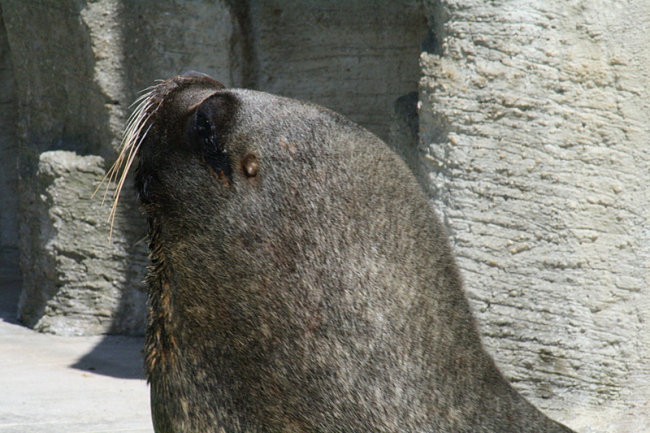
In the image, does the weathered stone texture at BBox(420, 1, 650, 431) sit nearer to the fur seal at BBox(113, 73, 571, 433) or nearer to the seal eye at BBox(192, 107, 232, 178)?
the fur seal at BBox(113, 73, 571, 433)

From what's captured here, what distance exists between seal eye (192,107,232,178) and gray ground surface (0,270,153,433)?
7.35 feet

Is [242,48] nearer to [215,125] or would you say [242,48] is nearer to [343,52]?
[343,52]

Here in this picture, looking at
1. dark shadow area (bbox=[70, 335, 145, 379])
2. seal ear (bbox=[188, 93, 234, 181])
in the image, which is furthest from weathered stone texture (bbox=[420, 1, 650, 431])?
seal ear (bbox=[188, 93, 234, 181])

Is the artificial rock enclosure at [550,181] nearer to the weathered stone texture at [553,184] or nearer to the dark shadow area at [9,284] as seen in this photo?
the weathered stone texture at [553,184]

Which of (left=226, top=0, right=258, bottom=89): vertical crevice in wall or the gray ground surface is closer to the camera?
the gray ground surface

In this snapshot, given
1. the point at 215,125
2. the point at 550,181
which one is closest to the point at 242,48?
the point at 550,181

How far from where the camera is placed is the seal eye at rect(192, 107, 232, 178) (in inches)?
105

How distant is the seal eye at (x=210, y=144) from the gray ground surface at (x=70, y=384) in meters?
2.24

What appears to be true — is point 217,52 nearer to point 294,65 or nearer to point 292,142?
point 294,65

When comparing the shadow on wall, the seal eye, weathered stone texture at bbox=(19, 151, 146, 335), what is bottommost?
weathered stone texture at bbox=(19, 151, 146, 335)

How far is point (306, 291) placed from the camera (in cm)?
255

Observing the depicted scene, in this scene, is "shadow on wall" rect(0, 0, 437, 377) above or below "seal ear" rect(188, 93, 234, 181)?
above

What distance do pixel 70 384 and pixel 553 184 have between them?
7.96ft

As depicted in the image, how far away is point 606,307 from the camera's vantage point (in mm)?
4719
